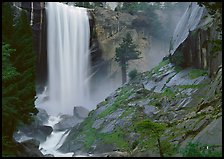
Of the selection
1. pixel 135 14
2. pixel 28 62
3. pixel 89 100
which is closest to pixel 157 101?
pixel 28 62

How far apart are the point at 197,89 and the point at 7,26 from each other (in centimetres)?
1760

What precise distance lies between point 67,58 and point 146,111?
29.6 meters

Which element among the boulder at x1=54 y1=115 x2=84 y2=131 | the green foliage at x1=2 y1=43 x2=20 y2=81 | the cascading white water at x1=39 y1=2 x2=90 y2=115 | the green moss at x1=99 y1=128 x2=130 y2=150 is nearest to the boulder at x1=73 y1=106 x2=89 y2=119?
the boulder at x1=54 y1=115 x2=84 y2=131

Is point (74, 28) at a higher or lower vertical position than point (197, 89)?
higher

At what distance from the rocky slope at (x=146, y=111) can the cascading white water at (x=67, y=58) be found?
17.9 metres

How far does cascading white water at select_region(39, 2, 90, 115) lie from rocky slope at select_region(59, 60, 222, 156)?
17.9 metres

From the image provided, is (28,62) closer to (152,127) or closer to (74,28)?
(152,127)

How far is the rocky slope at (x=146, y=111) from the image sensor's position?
23.6m

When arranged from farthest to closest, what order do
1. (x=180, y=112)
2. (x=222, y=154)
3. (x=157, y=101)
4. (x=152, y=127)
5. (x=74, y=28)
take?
(x=74, y=28) → (x=157, y=101) → (x=180, y=112) → (x=152, y=127) → (x=222, y=154)


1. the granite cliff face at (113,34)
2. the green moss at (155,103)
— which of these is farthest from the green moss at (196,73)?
the granite cliff face at (113,34)

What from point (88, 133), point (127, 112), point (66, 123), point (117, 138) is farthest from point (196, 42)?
point (66, 123)

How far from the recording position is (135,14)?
7038 cm

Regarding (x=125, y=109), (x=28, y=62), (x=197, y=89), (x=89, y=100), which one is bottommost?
(x=89, y=100)

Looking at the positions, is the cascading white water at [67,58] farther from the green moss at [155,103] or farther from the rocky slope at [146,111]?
the green moss at [155,103]
